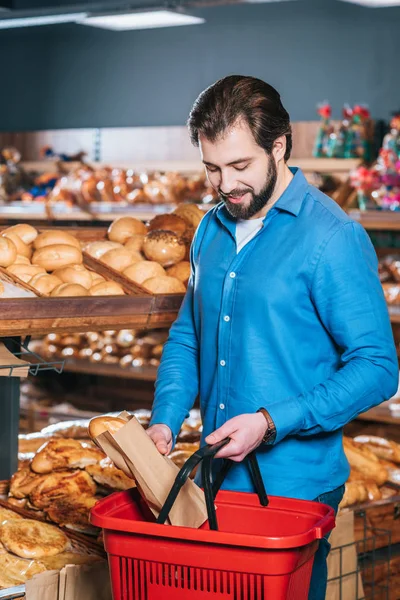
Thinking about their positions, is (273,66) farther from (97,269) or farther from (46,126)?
(97,269)

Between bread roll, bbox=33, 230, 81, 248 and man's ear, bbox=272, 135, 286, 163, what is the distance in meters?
1.15

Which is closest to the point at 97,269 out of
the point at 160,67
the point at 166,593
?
the point at 166,593

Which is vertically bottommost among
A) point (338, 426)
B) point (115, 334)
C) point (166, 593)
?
point (115, 334)

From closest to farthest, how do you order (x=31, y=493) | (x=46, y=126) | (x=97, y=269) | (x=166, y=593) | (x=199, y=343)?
(x=166, y=593) → (x=199, y=343) → (x=31, y=493) → (x=97, y=269) → (x=46, y=126)

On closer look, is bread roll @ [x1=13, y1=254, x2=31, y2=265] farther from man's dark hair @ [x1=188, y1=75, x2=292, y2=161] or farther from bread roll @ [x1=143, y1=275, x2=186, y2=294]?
Result: man's dark hair @ [x1=188, y1=75, x2=292, y2=161]

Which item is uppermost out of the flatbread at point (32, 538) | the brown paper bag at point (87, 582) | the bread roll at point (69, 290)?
the bread roll at point (69, 290)

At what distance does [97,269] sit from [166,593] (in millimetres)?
1550

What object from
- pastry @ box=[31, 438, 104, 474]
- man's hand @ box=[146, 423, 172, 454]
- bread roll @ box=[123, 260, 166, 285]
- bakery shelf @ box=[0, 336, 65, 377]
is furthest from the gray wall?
man's hand @ box=[146, 423, 172, 454]

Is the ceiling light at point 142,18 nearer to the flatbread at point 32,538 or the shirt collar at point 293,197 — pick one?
the shirt collar at point 293,197

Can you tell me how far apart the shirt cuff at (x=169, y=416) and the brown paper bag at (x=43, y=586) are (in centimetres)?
45

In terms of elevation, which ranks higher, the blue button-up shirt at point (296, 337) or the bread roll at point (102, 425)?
the blue button-up shirt at point (296, 337)

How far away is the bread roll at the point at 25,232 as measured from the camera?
3.00 metres

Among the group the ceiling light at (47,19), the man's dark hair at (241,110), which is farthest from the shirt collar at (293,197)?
the ceiling light at (47,19)

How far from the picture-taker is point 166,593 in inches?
63.2
